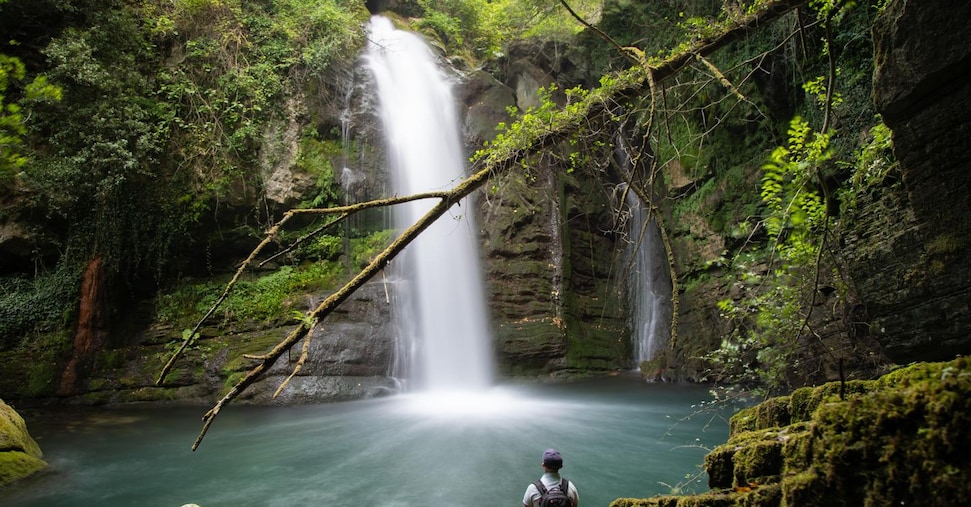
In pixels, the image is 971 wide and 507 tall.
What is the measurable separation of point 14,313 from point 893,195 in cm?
1621

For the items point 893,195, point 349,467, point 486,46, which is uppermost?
point 486,46

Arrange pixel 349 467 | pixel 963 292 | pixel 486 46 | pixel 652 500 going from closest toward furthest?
pixel 652 500, pixel 963 292, pixel 349 467, pixel 486 46

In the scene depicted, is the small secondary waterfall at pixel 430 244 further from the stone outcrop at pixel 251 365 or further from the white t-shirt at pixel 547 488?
the white t-shirt at pixel 547 488

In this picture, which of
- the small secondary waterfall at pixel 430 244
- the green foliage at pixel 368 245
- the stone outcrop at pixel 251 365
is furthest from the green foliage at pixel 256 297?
the small secondary waterfall at pixel 430 244

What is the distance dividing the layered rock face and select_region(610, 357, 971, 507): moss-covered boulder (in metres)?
1.73

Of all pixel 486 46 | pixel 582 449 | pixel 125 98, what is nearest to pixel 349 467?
pixel 582 449

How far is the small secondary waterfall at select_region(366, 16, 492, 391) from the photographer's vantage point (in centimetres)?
1257

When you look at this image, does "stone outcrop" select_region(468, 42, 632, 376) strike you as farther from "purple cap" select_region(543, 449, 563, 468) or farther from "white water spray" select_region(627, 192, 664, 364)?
"purple cap" select_region(543, 449, 563, 468)

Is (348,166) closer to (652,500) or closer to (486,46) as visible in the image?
(486,46)

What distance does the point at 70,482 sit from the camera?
639 centimetres

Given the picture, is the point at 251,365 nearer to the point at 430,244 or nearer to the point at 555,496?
the point at 430,244

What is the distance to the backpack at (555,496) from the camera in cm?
372

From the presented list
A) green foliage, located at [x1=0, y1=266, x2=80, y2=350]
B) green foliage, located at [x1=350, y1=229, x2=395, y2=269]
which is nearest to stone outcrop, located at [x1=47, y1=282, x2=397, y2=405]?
green foliage, located at [x1=0, y1=266, x2=80, y2=350]

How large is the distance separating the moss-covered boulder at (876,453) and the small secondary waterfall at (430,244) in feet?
29.6
